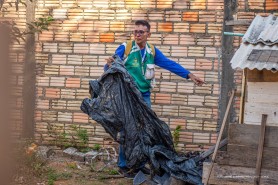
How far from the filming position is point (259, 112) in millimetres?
4215

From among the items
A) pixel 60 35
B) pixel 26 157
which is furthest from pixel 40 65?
pixel 26 157

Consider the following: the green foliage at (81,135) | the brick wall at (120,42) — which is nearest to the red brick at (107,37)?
the brick wall at (120,42)

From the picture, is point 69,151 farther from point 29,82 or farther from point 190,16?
point 190,16

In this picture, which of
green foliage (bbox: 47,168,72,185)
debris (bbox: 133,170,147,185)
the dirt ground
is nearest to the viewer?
debris (bbox: 133,170,147,185)

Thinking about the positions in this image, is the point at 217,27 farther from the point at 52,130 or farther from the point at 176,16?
the point at 52,130

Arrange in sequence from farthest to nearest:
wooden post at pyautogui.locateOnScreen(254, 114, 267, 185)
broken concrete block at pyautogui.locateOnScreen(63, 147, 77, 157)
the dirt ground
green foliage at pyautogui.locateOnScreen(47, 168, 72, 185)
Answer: broken concrete block at pyautogui.locateOnScreen(63, 147, 77, 157) → green foliage at pyautogui.locateOnScreen(47, 168, 72, 185) → the dirt ground → wooden post at pyautogui.locateOnScreen(254, 114, 267, 185)

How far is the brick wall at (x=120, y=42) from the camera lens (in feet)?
21.1

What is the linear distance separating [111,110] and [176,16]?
5.25 feet

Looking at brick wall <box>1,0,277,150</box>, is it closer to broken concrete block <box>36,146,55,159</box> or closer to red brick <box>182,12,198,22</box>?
red brick <box>182,12,198,22</box>

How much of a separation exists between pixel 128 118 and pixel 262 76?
1.77 metres

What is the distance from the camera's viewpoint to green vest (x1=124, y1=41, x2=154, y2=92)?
230 inches

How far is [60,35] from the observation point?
687cm

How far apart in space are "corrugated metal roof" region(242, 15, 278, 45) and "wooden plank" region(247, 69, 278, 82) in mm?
230

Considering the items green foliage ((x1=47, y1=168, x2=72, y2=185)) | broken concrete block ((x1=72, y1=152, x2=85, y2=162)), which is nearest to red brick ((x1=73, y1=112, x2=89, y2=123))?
broken concrete block ((x1=72, y1=152, x2=85, y2=162))
